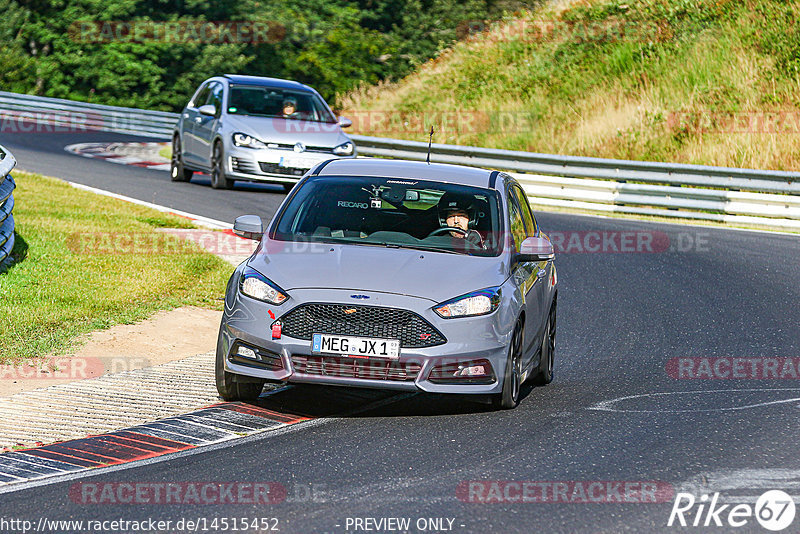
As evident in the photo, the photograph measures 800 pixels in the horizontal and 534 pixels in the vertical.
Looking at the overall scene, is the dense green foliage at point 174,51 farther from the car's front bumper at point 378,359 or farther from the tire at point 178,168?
the car's front bumper at point 378,359

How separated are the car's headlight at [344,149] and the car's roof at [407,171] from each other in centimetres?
1173

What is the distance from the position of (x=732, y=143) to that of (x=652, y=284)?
45.3 ft

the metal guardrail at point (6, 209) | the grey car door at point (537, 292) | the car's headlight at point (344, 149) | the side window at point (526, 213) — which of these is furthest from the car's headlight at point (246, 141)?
the grey car door at point (537, 292)

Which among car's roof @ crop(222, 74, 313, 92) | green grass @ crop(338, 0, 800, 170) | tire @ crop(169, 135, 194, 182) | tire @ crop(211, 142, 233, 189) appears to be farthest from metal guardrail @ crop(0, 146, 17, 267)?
green grass @ crop(338, 0, 800, 170)

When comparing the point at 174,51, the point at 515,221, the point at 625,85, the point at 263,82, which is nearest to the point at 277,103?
the point at 263,82

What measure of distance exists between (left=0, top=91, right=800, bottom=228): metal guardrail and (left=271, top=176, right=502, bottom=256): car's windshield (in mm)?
13742

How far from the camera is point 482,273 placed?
27.1ft

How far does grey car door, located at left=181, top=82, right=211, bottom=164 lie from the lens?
74.1 feet

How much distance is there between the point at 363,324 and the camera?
25.5ft

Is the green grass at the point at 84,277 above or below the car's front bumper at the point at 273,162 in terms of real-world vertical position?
below

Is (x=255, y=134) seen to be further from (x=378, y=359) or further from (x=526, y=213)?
(x=378, y=359)

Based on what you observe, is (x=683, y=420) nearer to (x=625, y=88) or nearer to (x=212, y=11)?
(x=625, y=88)

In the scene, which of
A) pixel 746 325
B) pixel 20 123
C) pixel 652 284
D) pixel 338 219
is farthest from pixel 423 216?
pixel 20 123

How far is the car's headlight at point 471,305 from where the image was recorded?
7.89m
